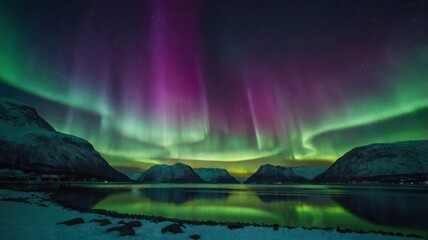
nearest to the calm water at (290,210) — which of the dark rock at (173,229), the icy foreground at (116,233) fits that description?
the icy foreground at (116,233)

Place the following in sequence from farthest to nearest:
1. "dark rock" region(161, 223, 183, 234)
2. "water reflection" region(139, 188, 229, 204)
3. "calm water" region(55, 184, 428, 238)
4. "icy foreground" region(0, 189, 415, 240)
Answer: "water reflection" region(139, 188, 229, 204) → "calm water" region(55, 184, 428, 238) → "dark rock" region(161, 223, 183, 234) → "icy foreground" region(0, 189, 415, 240)

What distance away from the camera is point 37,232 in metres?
19.8

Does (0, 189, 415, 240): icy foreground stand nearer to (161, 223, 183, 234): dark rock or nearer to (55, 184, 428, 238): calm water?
(161, 223, 183, 234): dark rock

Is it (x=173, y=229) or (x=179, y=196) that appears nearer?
(x=173, y=229)

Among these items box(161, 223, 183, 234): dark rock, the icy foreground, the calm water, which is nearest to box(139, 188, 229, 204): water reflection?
the calm water

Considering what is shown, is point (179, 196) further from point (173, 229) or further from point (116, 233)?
point (116, 233)

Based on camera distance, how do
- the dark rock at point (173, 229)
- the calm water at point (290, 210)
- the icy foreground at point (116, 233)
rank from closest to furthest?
the icy foreground at point (116, 233) → the dark rock at point (173, 229) → the calm water at point (290, 210)

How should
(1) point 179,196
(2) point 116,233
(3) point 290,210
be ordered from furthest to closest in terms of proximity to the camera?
(1) point 179,196 < (3) point 290,210 < (2) point 116,233

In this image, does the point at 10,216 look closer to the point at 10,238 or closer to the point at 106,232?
the point at 10,238

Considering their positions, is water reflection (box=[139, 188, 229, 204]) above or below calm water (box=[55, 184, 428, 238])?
above

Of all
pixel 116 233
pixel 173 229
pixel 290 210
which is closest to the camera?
pixel 116 233

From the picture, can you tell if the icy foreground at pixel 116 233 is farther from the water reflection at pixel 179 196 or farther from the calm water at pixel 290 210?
the water reflection at pixel 179 196

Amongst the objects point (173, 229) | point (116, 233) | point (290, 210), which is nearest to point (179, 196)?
point (290, 210)

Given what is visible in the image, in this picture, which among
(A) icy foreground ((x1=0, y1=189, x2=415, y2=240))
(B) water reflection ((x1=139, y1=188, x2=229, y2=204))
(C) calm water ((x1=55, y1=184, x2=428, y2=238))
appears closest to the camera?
(A) icy foreground ((x1=0, y1=189, x2=415, y2=240))
